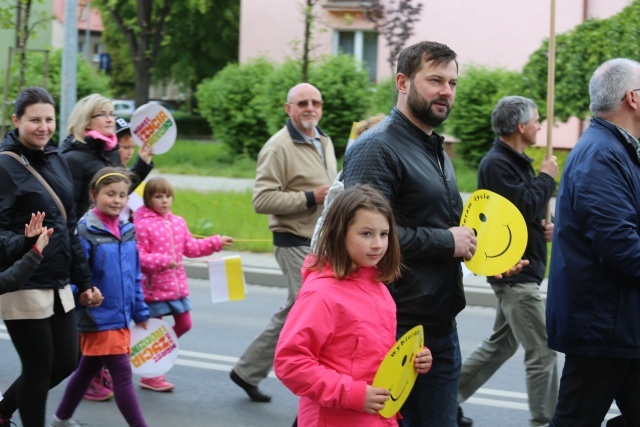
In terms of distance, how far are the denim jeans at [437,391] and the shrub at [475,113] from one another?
56.8ft

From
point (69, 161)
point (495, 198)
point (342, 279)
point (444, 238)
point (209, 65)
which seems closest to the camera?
point (342, 279)

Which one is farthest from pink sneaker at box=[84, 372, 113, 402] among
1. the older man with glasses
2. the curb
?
the curb

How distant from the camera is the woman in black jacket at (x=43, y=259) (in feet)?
16.5

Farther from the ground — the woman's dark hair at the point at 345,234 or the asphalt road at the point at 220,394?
the woman's dark hair at the point at 345,234

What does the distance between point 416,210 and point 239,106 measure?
21.2 m

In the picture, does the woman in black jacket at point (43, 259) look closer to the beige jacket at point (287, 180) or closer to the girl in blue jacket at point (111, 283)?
the girl in blue jacket at point (111, 283)

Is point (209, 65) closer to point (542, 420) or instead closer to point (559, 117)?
point (559, 117)

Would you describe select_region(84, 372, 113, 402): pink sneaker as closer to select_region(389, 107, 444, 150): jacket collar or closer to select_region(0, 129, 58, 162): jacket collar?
select_region(0, 129, 58, 162): jacket collar

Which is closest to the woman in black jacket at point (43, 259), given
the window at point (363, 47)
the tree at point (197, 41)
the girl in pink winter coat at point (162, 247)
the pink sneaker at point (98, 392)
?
the girl in pink winter coat at point (162, 247)

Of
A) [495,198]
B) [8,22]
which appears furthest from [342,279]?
[8,22]

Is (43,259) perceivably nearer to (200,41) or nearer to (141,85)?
(141,85)

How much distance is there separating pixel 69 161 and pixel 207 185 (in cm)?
1323

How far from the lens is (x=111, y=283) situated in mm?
5664

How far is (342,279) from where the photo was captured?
3.59 m
